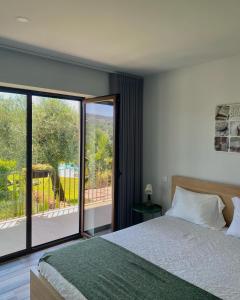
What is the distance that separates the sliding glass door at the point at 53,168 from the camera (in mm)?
3230

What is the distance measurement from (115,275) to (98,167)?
6.72ft

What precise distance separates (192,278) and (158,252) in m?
0.45

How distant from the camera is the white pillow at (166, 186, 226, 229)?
116 inches

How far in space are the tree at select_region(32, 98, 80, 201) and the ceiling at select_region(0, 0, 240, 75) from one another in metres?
0.76

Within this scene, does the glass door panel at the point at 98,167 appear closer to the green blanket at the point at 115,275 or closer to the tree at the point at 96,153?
the tree at the point at 96,153

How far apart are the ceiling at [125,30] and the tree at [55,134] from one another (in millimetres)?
756

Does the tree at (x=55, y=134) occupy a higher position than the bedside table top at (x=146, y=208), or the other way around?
the tree at (x=55, y=134)

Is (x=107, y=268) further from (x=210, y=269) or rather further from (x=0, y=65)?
(x=0, y=65)

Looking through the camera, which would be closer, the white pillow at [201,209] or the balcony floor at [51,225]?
the white pillow at [201,209]

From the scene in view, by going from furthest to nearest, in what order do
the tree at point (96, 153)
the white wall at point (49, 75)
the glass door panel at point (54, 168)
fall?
the tree at point (96, 153), the glass door panel at point (54, 168), the white wall at point (49, 75)

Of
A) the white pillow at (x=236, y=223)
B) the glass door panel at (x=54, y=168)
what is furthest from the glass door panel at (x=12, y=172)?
the white pillow at (x=236, y=223)

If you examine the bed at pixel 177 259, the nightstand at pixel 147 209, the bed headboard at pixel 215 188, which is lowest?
the bed at pixel 177 259

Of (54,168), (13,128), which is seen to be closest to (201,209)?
→ (54,168)

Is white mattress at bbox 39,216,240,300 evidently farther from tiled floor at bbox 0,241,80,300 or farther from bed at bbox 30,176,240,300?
tiled floor at bbox 0,241,80,300
